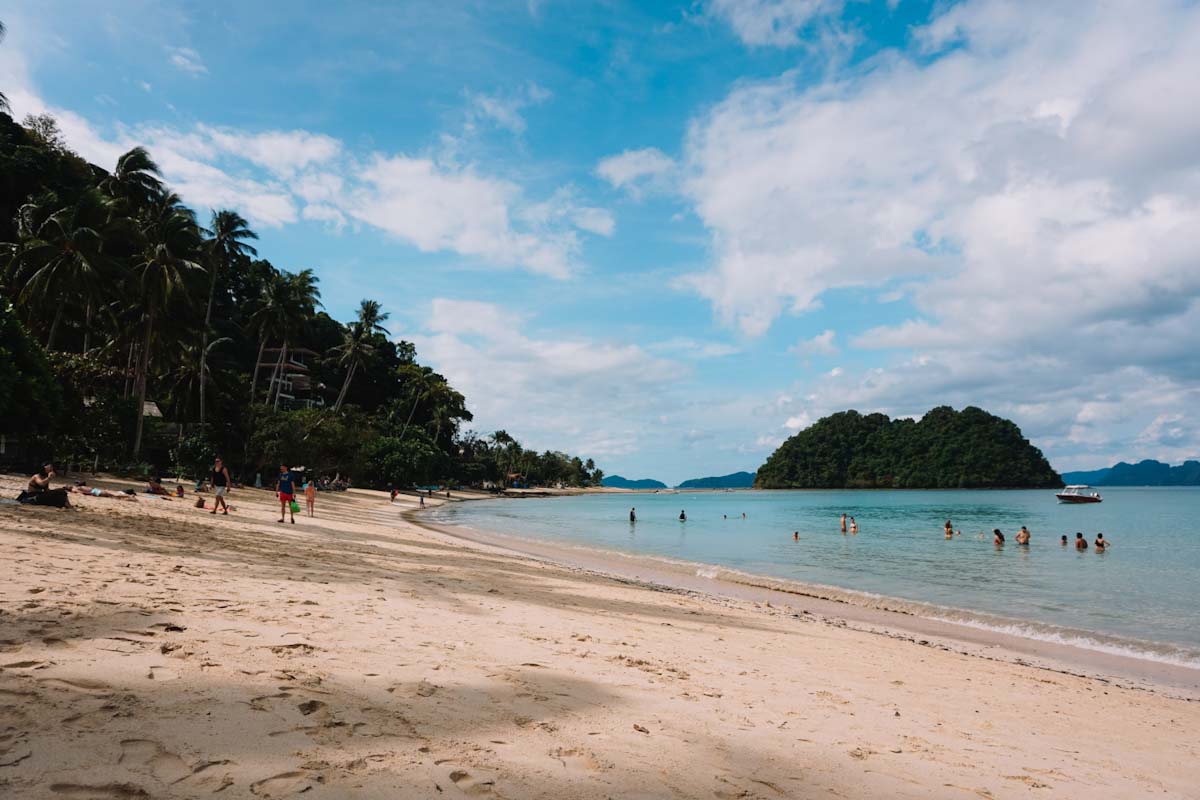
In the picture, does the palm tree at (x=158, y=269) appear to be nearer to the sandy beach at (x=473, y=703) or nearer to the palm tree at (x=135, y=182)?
the palm tree at (x=135, y=182)

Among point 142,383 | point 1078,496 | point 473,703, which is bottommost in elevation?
point 473,703

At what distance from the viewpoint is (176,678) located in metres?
3.76

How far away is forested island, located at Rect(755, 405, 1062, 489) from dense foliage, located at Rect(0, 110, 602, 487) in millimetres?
127573

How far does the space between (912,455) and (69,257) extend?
550 feet

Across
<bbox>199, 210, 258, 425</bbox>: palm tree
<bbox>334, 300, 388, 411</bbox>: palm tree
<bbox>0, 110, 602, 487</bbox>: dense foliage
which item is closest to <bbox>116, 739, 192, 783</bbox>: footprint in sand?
<bbox>0, 110, 602, 487</bbox>: dense foliage

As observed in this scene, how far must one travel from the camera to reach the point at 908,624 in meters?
12.8

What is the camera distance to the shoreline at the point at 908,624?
9664 millimetres

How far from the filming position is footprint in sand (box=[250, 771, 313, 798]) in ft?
8.57

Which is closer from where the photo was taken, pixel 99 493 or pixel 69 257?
pixel 99 493

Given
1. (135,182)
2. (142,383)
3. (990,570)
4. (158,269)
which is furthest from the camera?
(135,182)

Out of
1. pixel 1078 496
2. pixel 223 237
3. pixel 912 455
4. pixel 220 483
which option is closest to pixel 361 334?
pixel 223 237

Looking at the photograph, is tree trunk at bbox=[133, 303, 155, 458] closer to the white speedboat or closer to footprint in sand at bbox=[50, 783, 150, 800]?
footprint in sand at bbox=[50, 783, 150, 800]

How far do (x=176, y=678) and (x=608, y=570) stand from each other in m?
16.0

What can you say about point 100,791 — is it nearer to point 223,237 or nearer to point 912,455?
point 223,237
